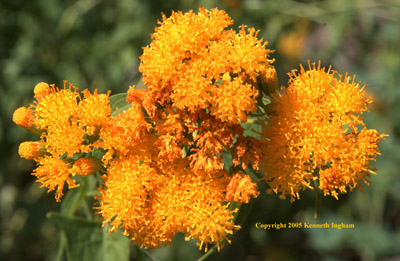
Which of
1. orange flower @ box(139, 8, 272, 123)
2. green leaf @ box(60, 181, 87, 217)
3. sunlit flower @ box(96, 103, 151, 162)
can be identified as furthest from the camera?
green leaf @ box(60, 181, 87, 217)

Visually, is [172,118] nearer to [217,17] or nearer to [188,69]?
[188,69]

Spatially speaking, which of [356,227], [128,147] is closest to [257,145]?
[128,147]

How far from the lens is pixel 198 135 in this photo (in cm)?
266

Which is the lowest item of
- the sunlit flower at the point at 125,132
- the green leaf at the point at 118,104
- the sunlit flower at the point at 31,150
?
the sunlit flower at the point at 31,150

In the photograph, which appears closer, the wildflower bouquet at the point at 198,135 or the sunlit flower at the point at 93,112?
the wildflower bouquet at the point at 198,135

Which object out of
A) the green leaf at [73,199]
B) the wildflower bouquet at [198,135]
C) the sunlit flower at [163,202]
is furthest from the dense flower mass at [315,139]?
the green leaf at [73,199]

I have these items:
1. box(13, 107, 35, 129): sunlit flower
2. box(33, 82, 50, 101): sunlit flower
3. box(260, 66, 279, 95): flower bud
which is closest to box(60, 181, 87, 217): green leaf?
box(13, 107, 35, 129): sunlit flower

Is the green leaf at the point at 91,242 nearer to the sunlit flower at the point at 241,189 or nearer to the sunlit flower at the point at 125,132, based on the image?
the sunlit flower at the point at 125,132

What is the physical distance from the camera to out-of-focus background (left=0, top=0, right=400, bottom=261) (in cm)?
558

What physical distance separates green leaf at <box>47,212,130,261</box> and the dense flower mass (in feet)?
4.32

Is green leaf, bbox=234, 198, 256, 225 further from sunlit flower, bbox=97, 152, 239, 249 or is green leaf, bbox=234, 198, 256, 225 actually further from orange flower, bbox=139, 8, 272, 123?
orange flower, bbox=139, 8, 272, 123

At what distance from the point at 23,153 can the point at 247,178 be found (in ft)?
4.99

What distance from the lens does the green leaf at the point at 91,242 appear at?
123 inches

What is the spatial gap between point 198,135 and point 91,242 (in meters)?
1.35
